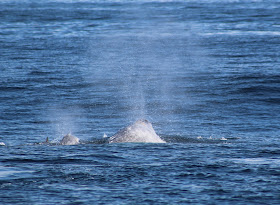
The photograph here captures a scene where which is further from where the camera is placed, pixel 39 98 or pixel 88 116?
pixel 39 98

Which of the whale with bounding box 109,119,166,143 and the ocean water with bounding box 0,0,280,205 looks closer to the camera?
the ocean water with bounding box 0,0,280,205

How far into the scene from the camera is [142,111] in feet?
133

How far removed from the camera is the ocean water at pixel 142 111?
19125 mm

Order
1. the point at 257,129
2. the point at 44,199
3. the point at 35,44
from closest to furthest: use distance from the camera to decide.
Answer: the point at 44,199 < the point at 257,129 < the point at 35,44

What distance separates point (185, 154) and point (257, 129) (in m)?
9.90

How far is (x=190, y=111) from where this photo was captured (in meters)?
39.1

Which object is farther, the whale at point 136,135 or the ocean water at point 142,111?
the whale at point 136,135

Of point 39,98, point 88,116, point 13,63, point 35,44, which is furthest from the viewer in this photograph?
point 35,44

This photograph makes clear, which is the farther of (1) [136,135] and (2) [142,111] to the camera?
(2) [142,111]

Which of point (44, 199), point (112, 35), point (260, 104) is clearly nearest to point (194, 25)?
point (112, 35)

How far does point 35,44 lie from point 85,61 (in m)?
13.8

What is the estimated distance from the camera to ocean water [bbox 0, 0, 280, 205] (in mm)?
19125

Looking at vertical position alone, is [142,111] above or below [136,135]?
below

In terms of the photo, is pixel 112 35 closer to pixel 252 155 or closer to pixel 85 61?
pixel 85 61
